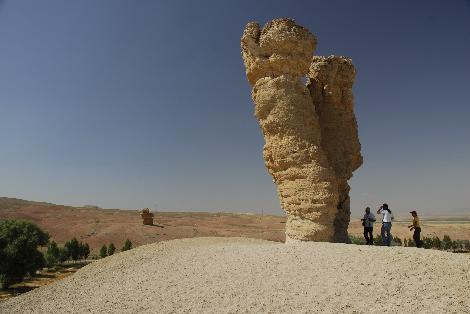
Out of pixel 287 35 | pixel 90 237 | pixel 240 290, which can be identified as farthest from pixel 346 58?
pixel 90 237

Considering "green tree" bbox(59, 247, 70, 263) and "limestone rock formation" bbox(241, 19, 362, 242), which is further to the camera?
"green tree" bbox(59, 247, 70, 263)

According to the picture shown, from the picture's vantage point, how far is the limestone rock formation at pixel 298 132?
14.6m

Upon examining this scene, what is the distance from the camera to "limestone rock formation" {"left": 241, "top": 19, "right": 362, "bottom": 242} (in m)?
14.6

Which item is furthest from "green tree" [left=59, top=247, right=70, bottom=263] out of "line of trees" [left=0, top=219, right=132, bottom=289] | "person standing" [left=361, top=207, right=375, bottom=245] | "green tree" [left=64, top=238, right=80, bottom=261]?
"person standing" [left=361, top=207, right=375, bottom=245]

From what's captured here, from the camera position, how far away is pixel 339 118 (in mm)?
18359

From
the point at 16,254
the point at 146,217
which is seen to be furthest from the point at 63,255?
the point at 146,217

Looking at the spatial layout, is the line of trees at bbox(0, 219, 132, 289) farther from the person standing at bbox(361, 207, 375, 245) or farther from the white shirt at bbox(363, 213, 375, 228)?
the white shirt at bbox(363, 213, 375, 228)

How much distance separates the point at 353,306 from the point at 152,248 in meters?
10.9

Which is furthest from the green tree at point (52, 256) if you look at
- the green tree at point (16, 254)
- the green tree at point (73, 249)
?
the green tree at point (16, 254)

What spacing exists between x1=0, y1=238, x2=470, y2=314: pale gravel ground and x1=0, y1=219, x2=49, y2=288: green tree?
1522 centimetres

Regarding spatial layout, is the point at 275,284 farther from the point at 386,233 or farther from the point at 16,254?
the point at 16,254

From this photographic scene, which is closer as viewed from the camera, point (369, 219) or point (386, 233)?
point (386, 233)

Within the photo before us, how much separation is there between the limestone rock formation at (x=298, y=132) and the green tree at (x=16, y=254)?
22.1 m

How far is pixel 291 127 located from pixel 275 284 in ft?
25.0
